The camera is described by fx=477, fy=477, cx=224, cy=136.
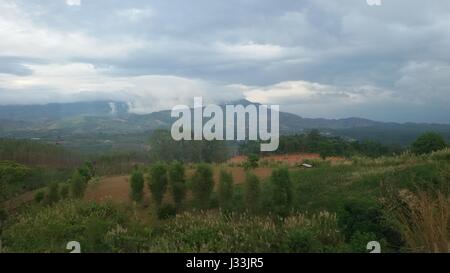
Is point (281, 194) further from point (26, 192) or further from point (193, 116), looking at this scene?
point (26, 192)

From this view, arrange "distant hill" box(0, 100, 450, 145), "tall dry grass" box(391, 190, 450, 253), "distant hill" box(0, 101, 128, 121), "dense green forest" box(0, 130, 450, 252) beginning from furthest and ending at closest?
"distant hill" box(0, 100, 450, 145)
"distant hill" box(0, 101, 128, 121)
"dense green forest" box(0, 130, 450, 252)
"tall dry grass" box(391, 190, 450, 253)

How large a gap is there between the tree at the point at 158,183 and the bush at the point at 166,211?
2.34ft

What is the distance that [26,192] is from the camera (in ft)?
63.2

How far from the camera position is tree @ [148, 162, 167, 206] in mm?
Answer: 11805

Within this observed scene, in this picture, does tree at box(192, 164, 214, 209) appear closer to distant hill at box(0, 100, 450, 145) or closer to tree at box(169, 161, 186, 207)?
tree at box(169, 161, 186, 207)

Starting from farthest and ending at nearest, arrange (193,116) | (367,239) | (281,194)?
(281,194)
(193,116)
(367,239)

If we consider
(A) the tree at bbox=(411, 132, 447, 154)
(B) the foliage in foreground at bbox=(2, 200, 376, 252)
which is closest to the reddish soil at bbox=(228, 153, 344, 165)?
(A) the tree at bbox=(411, 132, 447, 154)

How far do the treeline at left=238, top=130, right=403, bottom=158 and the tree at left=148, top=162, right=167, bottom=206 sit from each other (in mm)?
16280

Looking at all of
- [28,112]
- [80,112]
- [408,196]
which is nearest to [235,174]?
[408,196]

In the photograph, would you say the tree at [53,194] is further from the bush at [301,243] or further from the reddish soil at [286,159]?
the bush at [301,243]

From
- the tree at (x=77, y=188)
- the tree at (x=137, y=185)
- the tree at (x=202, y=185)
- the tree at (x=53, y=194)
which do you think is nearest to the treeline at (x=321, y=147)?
the tree at (x=53, y=194)

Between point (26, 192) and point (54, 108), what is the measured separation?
46722 millimetres

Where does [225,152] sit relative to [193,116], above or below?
below

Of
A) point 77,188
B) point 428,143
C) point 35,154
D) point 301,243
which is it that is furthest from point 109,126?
point 301,243
